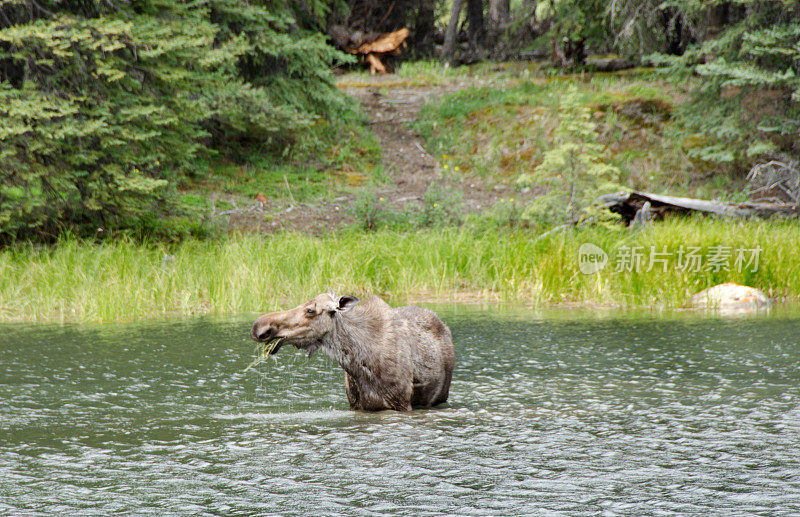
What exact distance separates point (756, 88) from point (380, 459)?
17.9 metres

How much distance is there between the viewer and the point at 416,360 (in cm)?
686

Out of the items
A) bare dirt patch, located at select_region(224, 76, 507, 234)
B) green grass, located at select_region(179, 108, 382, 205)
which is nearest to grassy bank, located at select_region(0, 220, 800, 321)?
bare dirt patch, located at select_region(224, 76, 507, 234)

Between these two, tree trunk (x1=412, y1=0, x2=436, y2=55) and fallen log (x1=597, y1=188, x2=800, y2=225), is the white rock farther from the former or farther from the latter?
tree trunk (x1=412, y1=0, x2=436, y2=55)

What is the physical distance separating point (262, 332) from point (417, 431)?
133 cm

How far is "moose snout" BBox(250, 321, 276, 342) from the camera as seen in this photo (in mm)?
6176

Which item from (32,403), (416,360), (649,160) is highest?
(649,160)

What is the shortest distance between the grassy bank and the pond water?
8.84 ft

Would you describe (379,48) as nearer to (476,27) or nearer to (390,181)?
(476,27)

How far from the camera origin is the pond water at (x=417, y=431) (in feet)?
15.5

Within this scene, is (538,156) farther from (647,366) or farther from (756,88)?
(647,366)

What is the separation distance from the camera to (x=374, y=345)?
673cm

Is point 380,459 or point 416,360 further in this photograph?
point 416,360

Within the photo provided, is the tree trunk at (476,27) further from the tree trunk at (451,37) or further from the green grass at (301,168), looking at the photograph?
the green grass at (301,168)

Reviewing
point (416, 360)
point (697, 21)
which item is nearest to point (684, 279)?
point (416, 360)
